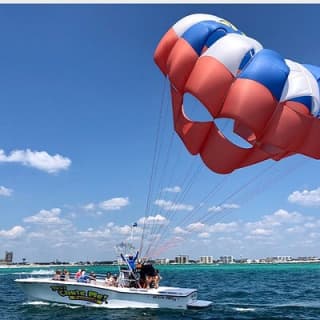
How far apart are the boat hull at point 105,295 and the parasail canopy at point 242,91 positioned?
6429mm

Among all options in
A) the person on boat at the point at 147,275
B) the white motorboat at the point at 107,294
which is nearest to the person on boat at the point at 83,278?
the white motorboat at the point at 107,294

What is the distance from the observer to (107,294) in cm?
1959

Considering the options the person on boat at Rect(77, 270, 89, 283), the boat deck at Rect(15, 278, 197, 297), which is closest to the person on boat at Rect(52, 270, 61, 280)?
the boat deck at Rect(15, 278, 197, 297)

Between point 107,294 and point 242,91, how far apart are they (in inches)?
428

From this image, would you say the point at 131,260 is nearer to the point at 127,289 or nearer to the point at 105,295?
the point at 127,289

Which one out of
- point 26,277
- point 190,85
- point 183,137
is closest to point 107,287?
point 26,277

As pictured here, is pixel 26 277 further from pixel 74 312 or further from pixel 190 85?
pixel 190 85

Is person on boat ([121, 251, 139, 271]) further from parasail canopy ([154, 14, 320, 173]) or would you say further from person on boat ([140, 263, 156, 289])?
parasail canopy ([154, 14, 320, 173])

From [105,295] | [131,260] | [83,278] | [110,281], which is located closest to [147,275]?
[131,260]

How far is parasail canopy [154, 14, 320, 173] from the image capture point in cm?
1336

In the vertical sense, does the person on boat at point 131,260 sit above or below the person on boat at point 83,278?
above

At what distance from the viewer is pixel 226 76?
45.9 feet

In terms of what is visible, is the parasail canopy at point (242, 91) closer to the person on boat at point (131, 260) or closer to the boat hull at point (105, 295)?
the boat hull at point (105, 295)

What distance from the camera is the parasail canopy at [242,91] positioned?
1336 centimetres
